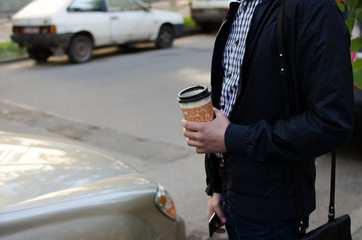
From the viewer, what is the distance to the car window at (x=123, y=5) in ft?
37.3

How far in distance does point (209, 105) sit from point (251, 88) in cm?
15

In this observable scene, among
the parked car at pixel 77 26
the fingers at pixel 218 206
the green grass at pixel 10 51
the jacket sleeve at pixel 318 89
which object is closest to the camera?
the jacket sleeve at pixel 318 89

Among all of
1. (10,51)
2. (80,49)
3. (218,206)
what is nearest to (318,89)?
(218,206)

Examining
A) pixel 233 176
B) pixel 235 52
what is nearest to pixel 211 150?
pixel 233 176

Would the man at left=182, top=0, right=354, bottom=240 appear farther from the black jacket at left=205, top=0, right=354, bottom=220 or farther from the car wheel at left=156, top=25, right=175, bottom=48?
the car wheel at left=156, top=25, right=175, bottom=48

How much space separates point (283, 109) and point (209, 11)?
536 inches

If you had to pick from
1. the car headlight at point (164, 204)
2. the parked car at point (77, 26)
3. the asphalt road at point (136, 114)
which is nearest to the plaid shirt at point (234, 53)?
the car headlight at point (164, 204)

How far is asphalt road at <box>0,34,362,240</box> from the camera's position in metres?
4.15

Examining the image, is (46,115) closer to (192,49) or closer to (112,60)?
(112,60)

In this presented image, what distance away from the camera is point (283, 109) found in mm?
1457

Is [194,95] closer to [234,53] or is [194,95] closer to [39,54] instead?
[234,53]

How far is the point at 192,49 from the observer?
12.5 meters

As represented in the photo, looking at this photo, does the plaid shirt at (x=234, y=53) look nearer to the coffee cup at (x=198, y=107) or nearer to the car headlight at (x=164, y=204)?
the coffee cup at (x=198, y=107)

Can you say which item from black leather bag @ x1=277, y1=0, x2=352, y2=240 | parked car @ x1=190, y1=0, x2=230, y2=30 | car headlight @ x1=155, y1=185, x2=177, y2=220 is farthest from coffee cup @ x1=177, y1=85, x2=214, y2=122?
parked car @ x1=190, y1=0, x2=230, y2=30
